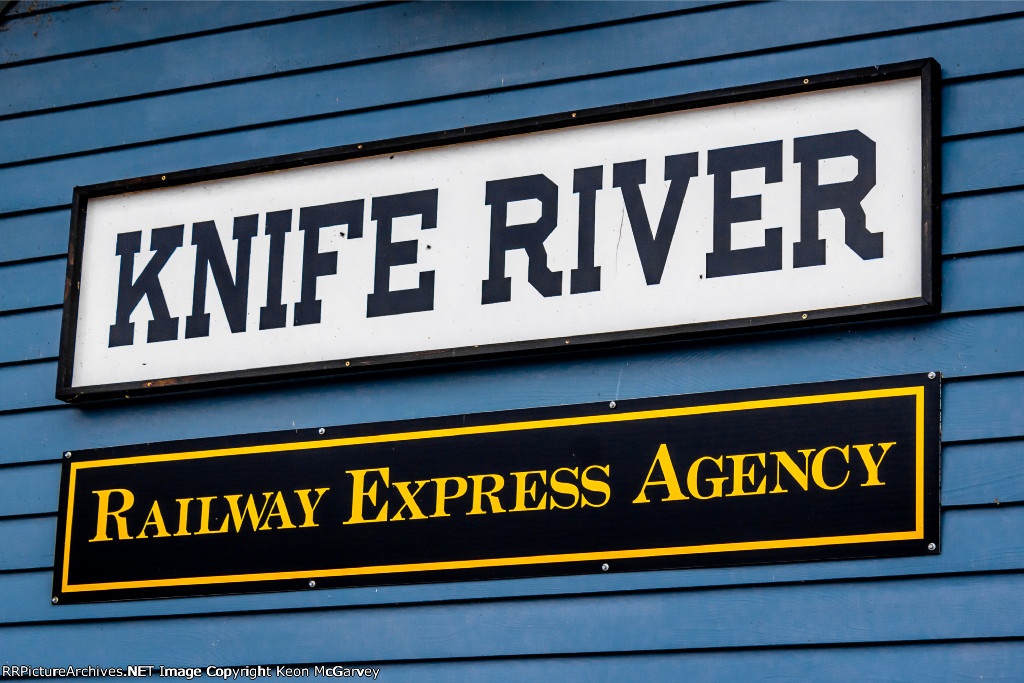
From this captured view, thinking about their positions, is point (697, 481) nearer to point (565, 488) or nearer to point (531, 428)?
point (565, 488)

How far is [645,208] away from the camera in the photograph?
3725 millimetres

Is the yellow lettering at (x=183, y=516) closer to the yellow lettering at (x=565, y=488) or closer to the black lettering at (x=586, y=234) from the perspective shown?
the yellow lettering at (x=565, y=488)

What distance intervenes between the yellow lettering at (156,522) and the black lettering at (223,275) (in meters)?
0.48

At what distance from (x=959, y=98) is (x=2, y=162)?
2767mm

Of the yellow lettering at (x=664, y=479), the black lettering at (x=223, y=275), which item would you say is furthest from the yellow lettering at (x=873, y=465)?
the black lettering at (x=223, y=275)

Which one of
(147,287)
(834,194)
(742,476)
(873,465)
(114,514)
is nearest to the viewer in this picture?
(873,465)

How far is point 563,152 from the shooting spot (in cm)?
386

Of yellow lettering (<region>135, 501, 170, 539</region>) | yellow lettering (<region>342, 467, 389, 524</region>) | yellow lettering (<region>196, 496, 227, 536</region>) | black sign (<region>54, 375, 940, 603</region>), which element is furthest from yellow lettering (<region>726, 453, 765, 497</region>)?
yellow lettering (<region>135, 501, 170, 539</region>)

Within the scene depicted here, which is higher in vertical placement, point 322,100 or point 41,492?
point 322,100

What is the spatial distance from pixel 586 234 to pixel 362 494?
872mm

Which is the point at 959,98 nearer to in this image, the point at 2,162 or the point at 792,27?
the point at 792,27

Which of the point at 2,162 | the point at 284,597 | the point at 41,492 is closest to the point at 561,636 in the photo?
the point at 284,597

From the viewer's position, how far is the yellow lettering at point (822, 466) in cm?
337

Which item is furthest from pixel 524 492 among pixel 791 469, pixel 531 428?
pixel 791 469
